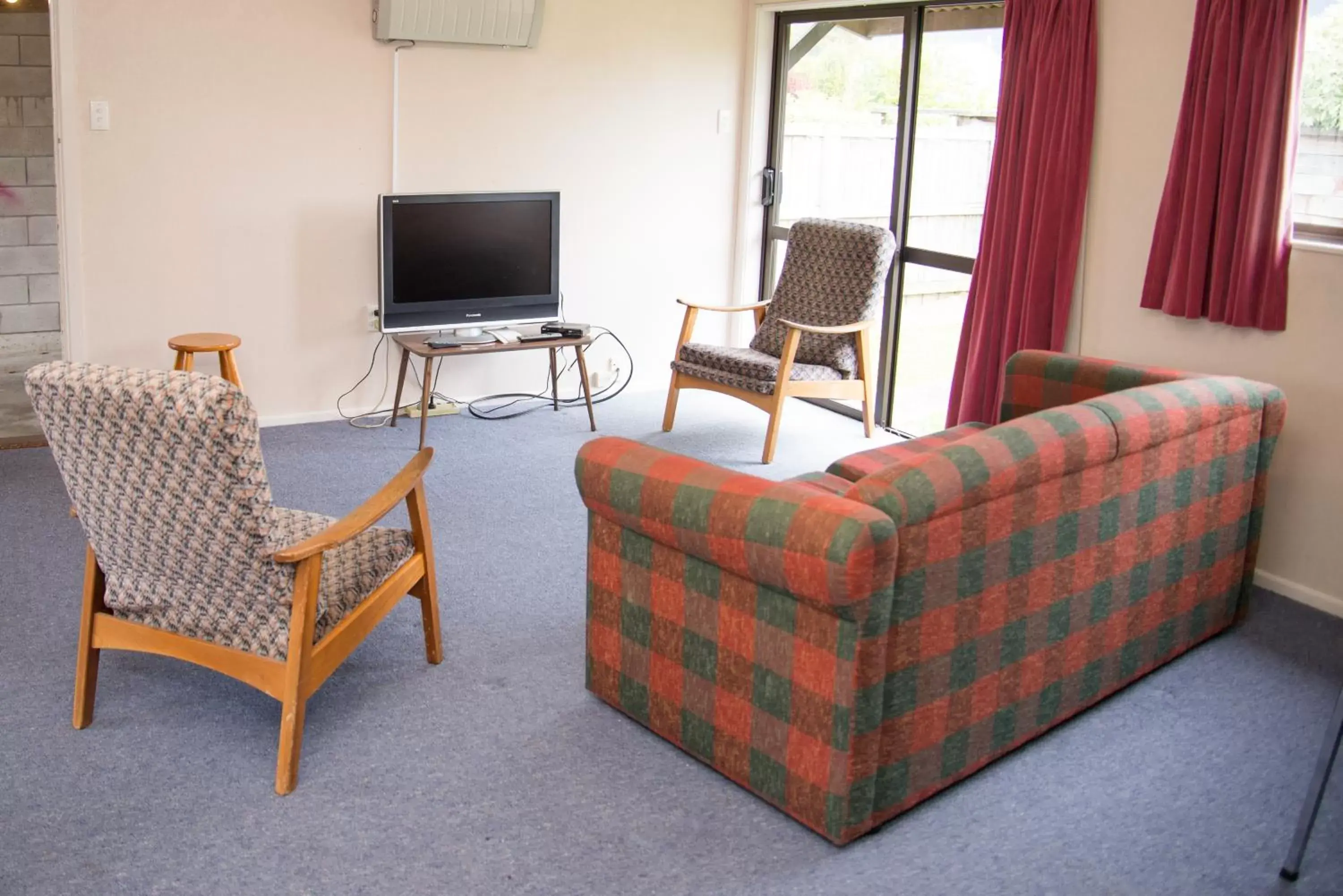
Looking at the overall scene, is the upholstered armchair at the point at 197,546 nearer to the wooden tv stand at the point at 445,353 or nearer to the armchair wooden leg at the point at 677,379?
the wooden tv stand at the point at 445,353

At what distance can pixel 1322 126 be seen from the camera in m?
3.79

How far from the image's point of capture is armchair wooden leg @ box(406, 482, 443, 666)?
3.07 metres

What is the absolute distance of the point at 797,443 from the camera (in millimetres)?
5371

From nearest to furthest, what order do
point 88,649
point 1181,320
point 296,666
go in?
point 296,666 < point 88,649 < point 1181,320

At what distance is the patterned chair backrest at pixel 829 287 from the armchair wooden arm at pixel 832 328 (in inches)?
1.4

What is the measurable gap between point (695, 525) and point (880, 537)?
42cm

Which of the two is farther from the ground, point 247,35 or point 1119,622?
point 247,35

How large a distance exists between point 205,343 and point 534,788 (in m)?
2.69

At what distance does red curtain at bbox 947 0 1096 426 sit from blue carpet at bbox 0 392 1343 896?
1.36 metres

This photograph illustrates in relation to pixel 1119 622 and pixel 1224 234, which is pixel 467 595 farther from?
pixel 1224 234

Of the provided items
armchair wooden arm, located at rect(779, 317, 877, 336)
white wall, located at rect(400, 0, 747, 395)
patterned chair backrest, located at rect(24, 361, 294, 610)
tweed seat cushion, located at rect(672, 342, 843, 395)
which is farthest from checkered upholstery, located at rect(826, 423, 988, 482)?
white wall, located at rect(400, 0, 747, 395)

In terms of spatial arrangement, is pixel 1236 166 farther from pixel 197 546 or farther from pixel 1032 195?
pixel 197 546

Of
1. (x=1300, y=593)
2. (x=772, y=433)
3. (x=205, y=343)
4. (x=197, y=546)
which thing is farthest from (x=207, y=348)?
(x=1300, y=593)

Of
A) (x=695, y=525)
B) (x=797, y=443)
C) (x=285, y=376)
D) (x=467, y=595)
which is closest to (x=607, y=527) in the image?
(x=695, y=525)
